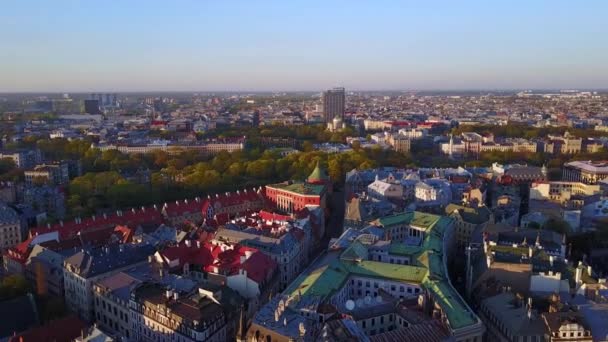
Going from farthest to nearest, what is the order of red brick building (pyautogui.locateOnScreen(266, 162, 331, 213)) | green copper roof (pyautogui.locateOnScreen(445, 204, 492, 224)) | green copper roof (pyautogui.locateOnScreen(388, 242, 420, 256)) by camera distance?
red brick building (pyautogui.locateOnScreen(266, 162, 331, 213)) < green copper roof (pyautogui.locateOnScreen(445, 204, 492, 224)) < green copper roof (pyautogui.locateOnScreen(388, 242, 420, 256))

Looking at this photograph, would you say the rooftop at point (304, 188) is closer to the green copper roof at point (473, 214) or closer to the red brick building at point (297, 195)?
the red brick building at point (297, 195)

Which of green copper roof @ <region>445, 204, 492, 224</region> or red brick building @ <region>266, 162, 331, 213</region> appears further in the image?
red brick building @ <region>266, 162, 331, 213</region>

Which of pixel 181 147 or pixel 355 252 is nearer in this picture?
pixel 355 252

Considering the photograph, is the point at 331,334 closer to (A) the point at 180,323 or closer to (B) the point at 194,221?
(A) the point at 180,323

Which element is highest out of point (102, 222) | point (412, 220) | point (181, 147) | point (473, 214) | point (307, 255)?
point (473, 214)

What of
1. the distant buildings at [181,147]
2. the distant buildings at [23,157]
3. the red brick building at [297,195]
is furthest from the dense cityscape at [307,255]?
the distant buildings at [181,147]

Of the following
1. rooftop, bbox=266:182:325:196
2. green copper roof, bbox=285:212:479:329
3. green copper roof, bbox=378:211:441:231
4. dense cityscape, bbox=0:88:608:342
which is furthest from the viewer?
rooftop, bbox=266:182:325:196

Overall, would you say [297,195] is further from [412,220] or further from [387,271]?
[387,271]

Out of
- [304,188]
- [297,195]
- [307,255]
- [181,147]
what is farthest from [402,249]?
[181,147]

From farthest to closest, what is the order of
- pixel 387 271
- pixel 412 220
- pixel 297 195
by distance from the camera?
pixel 297 195
pixel 412 220
pixel 387 271

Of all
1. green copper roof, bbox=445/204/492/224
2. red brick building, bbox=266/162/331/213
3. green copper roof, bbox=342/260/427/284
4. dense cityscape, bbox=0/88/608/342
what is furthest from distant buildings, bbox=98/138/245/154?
green copper roof, bbox=342/260/427/284

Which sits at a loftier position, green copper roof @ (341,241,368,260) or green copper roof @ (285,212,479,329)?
green copper roof @ (341,241,368,260)

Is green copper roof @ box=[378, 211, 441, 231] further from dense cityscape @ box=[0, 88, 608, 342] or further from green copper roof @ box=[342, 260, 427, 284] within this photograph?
green copper roof @ box=[342, 260, 427, 284]

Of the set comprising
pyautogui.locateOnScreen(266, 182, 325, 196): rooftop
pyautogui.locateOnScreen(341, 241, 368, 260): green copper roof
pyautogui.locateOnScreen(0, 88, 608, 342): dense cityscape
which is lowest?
pyautogui.locateOnScreen(0, 88, 608, 342): dense cityscape
